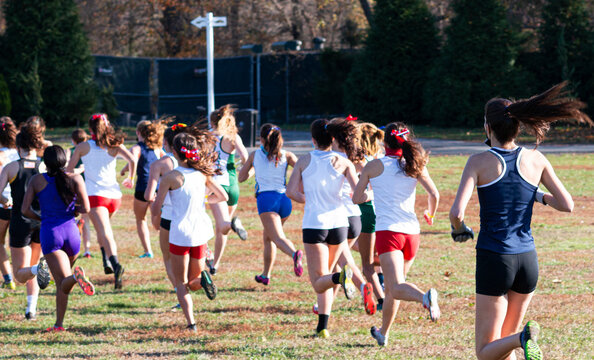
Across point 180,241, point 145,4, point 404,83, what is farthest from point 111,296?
point 145,4

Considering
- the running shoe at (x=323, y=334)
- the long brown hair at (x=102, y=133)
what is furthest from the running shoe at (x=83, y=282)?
the long brown hair at (x=102, y=133)

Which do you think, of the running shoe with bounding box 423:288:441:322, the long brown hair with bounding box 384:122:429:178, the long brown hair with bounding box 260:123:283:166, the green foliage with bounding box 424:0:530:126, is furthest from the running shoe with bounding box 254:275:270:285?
the green foliage with bounding box 424:0:530:126

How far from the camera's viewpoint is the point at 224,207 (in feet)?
29.2

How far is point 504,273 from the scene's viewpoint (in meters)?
4.35

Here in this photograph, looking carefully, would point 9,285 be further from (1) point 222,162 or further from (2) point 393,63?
(2) point 393,63

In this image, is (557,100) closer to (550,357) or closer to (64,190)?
(550,357)

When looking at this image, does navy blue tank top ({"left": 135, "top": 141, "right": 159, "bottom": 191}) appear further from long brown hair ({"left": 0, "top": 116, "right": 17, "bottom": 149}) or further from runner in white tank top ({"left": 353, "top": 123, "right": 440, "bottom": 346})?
runner in white tank top ({"left": 353, "top": 123, "right": 440, "bottom": 346})

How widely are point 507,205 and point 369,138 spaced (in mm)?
3386

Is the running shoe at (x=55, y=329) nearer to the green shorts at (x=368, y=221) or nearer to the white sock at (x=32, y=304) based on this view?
the white sock at (x=32, y=304)

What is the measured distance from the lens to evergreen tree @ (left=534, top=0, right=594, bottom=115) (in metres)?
30.4

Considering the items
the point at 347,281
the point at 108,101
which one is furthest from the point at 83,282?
the point at 108,101

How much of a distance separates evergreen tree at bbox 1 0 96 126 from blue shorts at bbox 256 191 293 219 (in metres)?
26.0

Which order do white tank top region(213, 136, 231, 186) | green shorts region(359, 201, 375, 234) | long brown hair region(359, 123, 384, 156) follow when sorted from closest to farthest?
green shorts region(359, 201, 375, 234) < long brown hair region(359, 123, 384, 156) < white tank top region(213, 136, 231, 186)

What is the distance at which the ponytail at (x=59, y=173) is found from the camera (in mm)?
6508
